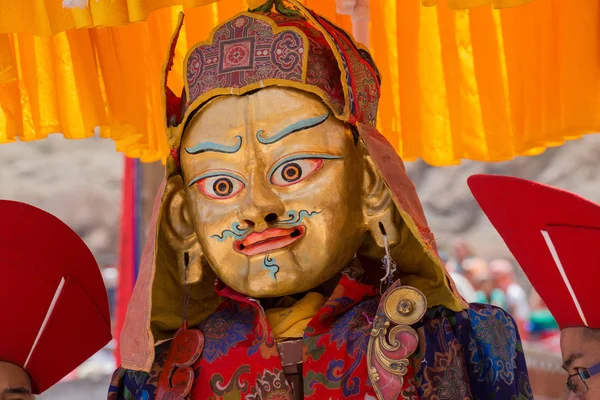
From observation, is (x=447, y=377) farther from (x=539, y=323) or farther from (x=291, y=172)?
(x=539, y=323)

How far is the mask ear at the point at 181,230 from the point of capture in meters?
2.10

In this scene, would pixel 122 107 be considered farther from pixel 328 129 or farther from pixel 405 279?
pixel 405 279

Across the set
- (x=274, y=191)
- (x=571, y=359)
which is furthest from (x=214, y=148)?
(x=571, y=359)

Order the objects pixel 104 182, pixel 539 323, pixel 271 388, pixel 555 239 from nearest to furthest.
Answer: pixel 271 388
pixel 555 239
pixel 539 323
pixel 104 182

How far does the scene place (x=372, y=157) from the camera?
6.41 ft

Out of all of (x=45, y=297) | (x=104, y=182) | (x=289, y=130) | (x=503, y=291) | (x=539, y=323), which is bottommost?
(x=539, y=323)

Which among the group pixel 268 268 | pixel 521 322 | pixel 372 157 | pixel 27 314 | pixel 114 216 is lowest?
pixel 521 322

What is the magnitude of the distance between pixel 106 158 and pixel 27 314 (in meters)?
2.87

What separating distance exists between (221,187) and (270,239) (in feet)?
0.51

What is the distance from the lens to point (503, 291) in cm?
471

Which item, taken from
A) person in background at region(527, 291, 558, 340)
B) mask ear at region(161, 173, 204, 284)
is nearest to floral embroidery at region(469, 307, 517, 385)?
mask ear at region(161, 173, 204, 284)

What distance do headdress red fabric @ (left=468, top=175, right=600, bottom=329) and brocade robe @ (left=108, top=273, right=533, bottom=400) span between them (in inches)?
5.0

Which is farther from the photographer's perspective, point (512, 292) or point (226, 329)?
point (512, 292)

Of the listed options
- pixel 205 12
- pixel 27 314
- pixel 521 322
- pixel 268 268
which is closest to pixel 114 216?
pixel 521 322
